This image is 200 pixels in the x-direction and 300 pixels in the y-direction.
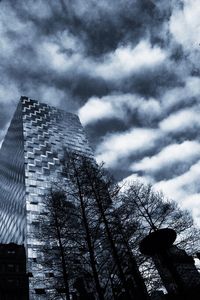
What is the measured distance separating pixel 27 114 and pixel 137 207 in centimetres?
7450

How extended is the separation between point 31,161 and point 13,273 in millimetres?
32806

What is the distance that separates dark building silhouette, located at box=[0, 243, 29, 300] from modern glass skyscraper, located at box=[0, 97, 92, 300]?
206cm

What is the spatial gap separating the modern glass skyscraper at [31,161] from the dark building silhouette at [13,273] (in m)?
2.06

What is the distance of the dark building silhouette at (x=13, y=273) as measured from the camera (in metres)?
32.8

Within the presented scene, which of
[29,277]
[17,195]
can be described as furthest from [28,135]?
[29,277]

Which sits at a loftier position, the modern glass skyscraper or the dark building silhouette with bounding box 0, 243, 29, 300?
the modern glass skyscraper

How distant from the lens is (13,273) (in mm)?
35500

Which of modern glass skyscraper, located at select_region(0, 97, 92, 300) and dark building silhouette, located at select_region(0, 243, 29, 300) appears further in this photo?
modern glass skyscraper, located at select_region(0, 97, 92, 300)

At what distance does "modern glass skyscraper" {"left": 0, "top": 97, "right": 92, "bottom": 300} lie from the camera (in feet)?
161

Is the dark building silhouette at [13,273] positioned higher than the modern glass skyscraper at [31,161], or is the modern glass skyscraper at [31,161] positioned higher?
the modern glass skyscraper at [31,161]

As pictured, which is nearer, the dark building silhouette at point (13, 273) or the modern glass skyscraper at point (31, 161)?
the dark building silhouette at point (13, 273)

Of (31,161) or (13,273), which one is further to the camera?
(31,161)

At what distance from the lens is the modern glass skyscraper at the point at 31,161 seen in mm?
48984

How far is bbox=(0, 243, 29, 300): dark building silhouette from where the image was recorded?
107ft
